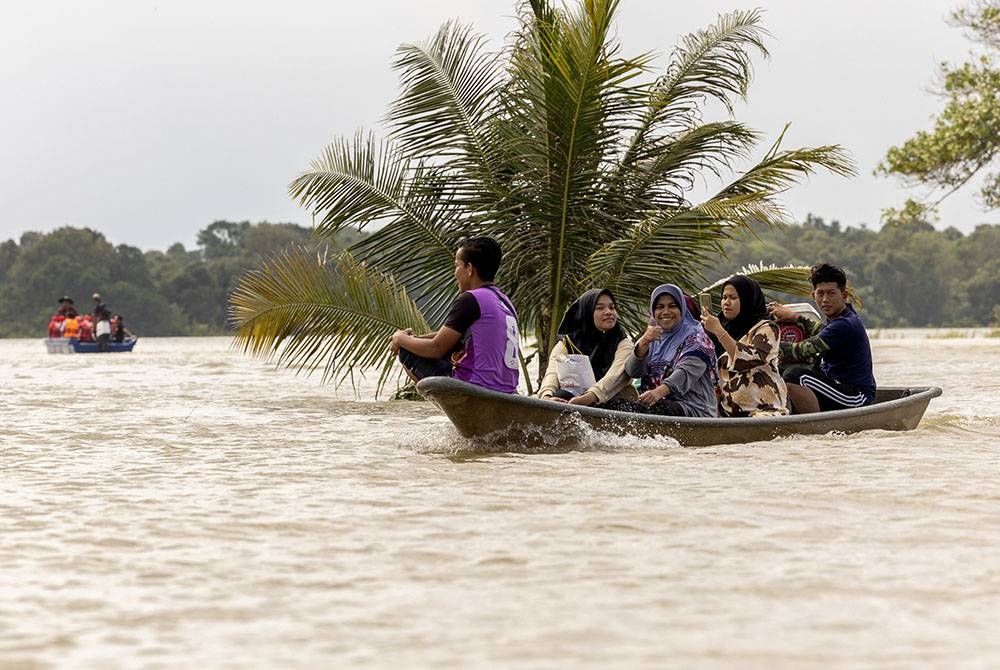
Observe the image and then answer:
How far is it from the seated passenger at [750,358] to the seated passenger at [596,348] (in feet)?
2.12

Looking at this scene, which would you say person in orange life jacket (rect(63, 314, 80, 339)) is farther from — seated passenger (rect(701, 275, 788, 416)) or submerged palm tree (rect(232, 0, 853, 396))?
seated passenger (rect(701, 275, 788, 416))

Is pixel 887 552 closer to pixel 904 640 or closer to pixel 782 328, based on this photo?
pixel 904 640

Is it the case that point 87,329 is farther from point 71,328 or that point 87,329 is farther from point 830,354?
point 830,354

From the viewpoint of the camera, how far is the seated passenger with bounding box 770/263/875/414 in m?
9.99

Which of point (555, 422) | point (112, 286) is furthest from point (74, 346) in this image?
point (112, 286)

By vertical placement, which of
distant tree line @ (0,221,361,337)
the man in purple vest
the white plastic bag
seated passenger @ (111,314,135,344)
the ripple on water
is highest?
distant tree line @ (0,221,361,337)

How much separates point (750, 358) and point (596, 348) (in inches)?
42.8

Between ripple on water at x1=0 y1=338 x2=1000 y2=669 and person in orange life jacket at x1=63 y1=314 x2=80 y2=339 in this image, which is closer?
ripple on water at x1=0 y1=338 x2=1000 y2=669

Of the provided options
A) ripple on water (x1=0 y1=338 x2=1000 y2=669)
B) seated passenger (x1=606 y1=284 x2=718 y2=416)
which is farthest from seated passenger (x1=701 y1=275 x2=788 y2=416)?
ripple on water (x1=0 y1=338 x2=1000 y2=669)

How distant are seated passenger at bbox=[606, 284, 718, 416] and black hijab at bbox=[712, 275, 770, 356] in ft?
1.58

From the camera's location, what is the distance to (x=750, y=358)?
9.68 m

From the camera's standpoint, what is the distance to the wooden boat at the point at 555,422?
8.62 metres

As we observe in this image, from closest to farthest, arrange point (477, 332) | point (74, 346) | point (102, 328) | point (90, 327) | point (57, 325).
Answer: point (477, 332) → point (102, 328) → point (74, 346) → point (90, 327) → point (57, 325)

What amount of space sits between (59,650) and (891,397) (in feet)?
29.9
